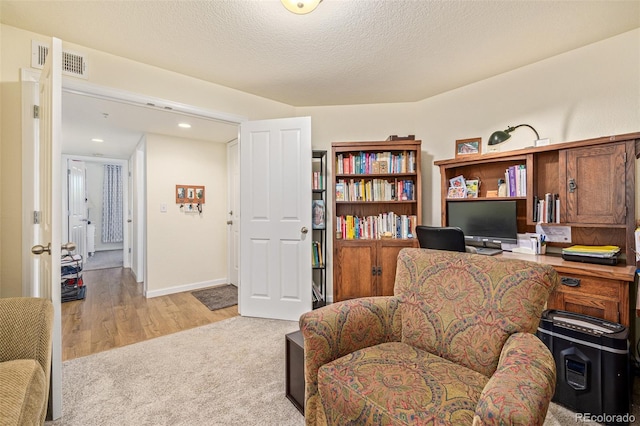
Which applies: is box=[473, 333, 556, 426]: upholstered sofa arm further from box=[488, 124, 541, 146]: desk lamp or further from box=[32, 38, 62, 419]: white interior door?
box=[488, 124, 541, 146]: desk lamp

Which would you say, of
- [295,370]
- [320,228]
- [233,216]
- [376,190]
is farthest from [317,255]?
[233,216]

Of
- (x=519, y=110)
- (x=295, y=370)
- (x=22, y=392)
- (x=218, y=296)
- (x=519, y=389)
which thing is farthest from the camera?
(x=218, y=296)

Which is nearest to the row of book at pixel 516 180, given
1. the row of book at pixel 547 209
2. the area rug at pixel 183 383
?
the row of book at pixel 547 209

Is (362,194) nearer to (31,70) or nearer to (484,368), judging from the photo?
(484,368)

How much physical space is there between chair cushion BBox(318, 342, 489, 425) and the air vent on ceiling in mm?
2648

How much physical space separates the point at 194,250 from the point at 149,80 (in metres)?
2.39

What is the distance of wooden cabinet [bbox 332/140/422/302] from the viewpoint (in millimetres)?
3016

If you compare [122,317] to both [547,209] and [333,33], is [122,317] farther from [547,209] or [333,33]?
[547,209]

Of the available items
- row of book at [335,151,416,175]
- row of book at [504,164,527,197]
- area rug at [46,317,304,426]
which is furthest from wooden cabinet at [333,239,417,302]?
row of book at [504,164,527,197]

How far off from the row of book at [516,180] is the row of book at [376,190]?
0.86 meters

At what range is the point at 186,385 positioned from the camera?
183 cm

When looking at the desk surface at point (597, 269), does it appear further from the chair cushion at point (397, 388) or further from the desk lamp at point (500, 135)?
the chair cushion at point (397, 388)

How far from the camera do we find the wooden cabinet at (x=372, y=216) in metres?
3.02

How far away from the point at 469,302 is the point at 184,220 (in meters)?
3.83
